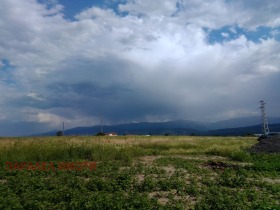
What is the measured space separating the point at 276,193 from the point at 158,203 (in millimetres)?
5170

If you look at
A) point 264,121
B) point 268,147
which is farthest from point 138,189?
point 264,121

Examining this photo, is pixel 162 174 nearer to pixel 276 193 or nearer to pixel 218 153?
pixel 276 193

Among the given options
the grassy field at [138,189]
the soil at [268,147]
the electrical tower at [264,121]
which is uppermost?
the electrical tower at [264,121]

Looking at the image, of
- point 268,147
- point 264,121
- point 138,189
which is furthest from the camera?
point 264,121

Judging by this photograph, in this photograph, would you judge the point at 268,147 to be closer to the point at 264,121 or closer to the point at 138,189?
the point at 138,189

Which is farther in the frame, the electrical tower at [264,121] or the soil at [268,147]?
the electrical tower at [264,121]

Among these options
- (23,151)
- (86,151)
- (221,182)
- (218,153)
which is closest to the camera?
(221,182)

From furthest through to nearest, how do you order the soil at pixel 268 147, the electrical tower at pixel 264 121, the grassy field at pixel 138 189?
the electrical tower at pixel 264 121 < the soil at pixel 268 147 < the grassy field at pixel 138 189

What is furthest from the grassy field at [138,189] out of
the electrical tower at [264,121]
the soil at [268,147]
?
the electrical tower at [264,121]

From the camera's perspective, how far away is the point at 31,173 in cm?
1661

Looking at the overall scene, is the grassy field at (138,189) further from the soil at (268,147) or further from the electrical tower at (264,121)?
the electrical tower at (264,121)

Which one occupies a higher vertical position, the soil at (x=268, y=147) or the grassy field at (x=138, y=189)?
the soil at (x=268, y=147)

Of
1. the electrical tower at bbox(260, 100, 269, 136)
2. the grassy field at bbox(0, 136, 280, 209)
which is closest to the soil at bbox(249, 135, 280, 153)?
the grassy field at bbox(0, 136, 280, 209)

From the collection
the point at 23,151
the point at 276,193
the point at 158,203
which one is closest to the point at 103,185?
the point at 158,203
